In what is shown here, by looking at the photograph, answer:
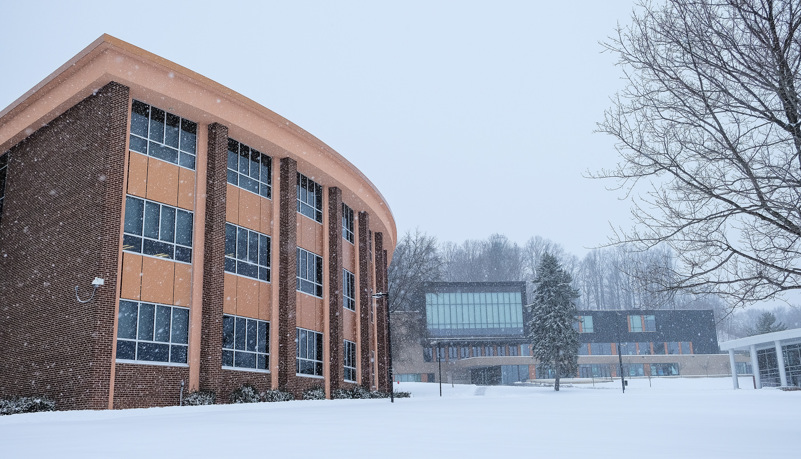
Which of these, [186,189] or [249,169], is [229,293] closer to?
[186,189]

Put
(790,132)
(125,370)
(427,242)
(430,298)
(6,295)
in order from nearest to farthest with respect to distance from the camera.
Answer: (790,132)
(125,370)
(6,295)
(427,242)
(430,298)

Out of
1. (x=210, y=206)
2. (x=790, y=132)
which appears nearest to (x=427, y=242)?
(x=210, y=206)

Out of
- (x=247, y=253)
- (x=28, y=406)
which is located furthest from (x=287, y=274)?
(x=28, y=406)

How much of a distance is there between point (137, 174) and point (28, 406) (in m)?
7.62

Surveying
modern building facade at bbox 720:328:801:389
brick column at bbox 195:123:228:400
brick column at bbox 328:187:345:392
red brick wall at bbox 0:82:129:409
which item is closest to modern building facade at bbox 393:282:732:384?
modern building facade at bbox 720:328:801:389

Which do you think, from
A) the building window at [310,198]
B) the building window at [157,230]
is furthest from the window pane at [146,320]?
the building window at [310,198]

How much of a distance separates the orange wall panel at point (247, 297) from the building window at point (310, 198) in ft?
→ 17.1

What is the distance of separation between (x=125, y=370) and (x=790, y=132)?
18.0 meters

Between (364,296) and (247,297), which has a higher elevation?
(364,296)

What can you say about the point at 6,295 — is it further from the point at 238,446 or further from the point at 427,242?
the point at 427,242

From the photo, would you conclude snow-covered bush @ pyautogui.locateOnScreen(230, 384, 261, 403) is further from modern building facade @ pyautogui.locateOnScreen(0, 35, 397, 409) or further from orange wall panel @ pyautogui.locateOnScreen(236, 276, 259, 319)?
orange wall panel @ pyautogui.locateOnScreen(236, 276, 259, 319)

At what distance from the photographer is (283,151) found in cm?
2703

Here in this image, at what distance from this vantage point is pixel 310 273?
97.1 ft

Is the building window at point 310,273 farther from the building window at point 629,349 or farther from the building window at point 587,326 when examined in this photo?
the building window at point 629,349
